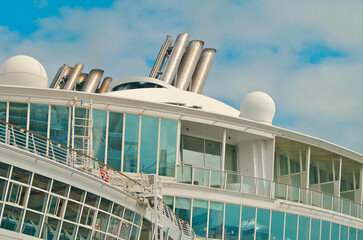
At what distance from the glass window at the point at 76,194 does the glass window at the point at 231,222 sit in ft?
43.0

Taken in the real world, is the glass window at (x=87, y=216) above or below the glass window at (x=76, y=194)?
below

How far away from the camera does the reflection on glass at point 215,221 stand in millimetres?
36938

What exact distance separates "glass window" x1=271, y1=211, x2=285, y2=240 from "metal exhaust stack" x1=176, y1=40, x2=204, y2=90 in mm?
18674

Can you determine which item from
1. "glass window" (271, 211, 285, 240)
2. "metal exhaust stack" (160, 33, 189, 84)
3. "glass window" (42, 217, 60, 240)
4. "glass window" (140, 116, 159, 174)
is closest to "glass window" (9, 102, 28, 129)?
"glass window" (140, 116, 159, 174)

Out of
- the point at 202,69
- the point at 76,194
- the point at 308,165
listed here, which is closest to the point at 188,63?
the point at 202,69

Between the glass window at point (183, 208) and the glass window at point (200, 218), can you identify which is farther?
the glass window at point (200, 218)

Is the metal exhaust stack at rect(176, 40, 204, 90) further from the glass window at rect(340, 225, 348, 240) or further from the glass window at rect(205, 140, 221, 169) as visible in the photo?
the glass window at rect(340, 225, 348, 240)

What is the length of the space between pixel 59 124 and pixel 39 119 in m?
1.03

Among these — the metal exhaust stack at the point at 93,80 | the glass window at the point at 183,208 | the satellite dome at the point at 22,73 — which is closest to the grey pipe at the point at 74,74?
the metal exhaust stack at the point at 93,80

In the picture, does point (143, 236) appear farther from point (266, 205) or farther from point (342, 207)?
point (342, 207)

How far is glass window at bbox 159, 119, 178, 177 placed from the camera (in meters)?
36.8

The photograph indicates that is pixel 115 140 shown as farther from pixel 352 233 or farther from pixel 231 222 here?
pixel 352 233

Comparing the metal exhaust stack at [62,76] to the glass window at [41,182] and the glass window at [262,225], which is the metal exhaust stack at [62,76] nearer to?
the glass window at [262,225]

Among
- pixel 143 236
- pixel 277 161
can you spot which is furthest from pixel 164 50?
pixel 143 236
